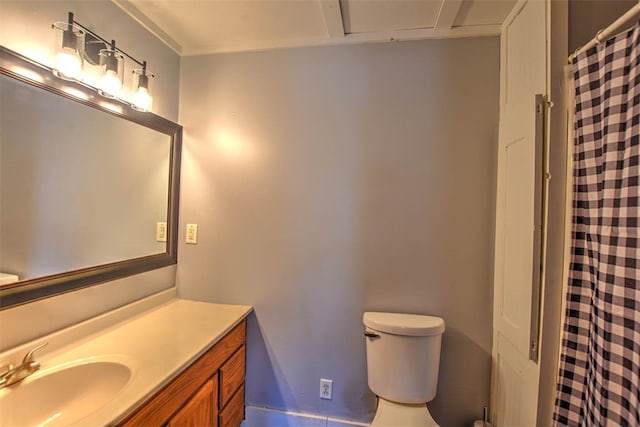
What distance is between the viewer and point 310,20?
4.58 ft

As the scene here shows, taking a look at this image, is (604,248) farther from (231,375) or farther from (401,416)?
(231,375)

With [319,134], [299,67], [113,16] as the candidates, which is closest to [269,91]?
[299,67]

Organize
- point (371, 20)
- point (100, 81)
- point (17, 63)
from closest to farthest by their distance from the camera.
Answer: point (17, 63) < point (100, 81) < point (371, 20)

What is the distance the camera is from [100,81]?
3.82 ft

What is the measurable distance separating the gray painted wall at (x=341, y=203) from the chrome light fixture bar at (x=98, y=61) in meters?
0.34

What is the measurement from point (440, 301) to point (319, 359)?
0.76 metres

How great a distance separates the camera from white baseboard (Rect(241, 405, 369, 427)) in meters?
1.53

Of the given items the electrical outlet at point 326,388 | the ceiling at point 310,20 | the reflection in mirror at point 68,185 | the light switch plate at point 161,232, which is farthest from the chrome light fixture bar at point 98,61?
the electrical outlet at point 326,388

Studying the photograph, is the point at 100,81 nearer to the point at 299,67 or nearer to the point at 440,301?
the point at 299,67

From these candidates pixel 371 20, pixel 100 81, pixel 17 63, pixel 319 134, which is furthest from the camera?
pixel 319 134

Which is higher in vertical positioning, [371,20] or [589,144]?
[371,20]

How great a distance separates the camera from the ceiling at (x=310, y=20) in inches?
50.8

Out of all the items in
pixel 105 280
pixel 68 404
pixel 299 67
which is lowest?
pixel 68 404

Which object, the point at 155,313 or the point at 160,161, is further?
the point at 160,161
